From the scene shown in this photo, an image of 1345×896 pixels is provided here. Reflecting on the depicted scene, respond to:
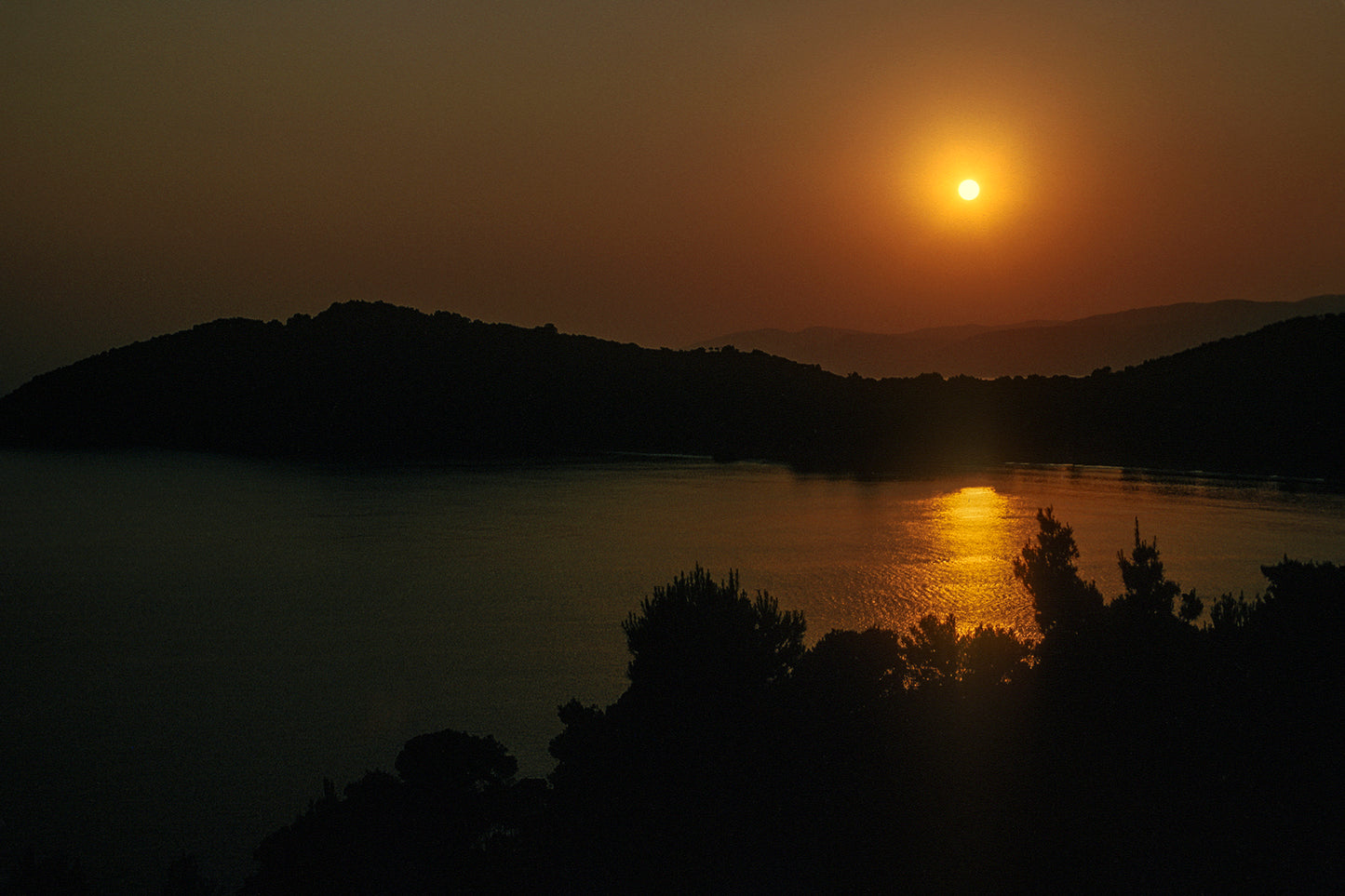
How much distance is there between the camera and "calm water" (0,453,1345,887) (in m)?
20.9

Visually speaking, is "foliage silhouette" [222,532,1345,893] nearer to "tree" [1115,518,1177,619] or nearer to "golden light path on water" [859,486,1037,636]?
"tree" [1115,518,1177,619]

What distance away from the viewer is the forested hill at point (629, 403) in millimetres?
82125

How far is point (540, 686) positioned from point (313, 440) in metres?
112

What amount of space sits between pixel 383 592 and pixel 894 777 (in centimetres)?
3374

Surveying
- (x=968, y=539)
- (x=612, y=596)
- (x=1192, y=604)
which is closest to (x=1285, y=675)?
(x=1192, y=604)

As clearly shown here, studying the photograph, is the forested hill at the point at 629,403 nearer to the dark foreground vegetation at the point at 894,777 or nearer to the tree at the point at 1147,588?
the tree at the point at 1147,588

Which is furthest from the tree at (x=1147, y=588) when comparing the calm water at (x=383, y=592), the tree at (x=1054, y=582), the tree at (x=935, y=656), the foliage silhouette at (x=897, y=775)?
the calm water at (x=383, y=592)

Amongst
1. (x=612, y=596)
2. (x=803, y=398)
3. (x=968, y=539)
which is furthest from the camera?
(x=803, y=398)

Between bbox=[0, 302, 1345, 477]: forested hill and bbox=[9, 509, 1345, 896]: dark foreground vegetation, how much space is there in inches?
2906

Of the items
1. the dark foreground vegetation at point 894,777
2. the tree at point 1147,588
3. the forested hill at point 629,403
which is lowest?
the dark foreground vegetation at point 894,777

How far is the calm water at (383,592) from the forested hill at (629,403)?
37.4 ft

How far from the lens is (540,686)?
26562mm

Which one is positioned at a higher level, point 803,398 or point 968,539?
point 803,398

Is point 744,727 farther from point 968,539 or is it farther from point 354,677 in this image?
point 968,539
